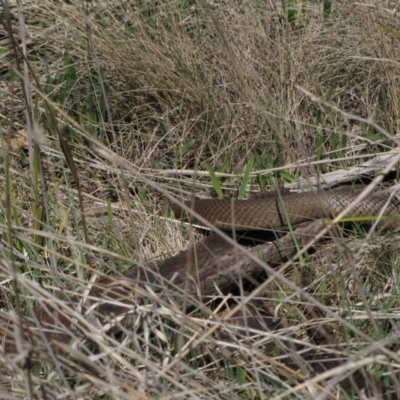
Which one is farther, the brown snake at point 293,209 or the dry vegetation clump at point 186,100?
the dry vegetation clump at point 186,100

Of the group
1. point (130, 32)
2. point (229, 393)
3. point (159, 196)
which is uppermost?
point (130, 32)

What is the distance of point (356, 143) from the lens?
3625 millimetres

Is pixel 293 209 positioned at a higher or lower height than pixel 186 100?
lower

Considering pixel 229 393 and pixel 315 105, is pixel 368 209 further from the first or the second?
pixel 229 393

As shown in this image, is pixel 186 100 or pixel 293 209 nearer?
pixel 293 209

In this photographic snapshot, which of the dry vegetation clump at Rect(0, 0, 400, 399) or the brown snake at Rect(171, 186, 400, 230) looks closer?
the brown snake at Rect(171, 186, 400, 230)

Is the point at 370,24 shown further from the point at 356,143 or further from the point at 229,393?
the point at 229,393

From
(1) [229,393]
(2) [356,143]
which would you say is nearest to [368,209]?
(2) [356,143]

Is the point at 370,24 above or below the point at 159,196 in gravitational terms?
above

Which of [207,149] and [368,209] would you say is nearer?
[368,209]

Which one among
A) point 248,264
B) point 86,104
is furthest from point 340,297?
point 86,104

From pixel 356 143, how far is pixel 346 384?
1.70 meters

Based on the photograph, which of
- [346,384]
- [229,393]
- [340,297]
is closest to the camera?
[229,393]

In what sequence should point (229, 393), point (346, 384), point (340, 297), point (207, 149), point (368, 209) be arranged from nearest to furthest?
point (229, 393), point (346, 384), point (340, 297), point (368, 209), point (207, 149)
